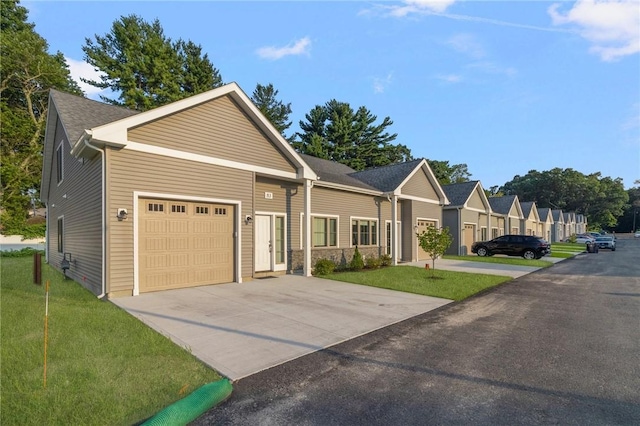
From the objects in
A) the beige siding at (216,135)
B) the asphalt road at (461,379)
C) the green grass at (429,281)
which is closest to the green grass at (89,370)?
the asphalt road at (461,379)

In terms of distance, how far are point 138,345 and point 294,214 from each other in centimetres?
882

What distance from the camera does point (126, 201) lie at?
8258 millimetres

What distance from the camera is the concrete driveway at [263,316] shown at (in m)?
4.72

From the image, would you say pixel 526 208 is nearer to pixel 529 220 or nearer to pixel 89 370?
pixel 529 220

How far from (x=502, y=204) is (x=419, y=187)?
1862cm

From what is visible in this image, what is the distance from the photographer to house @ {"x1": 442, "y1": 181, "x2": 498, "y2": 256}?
24.2 meters

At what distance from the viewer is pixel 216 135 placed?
10266mm

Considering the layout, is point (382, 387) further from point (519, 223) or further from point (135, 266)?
point (519, 223)

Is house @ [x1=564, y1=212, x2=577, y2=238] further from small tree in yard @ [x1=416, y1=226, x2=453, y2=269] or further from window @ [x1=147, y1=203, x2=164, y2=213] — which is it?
window @ [x1=147, y1=203, x2=164, y2=213]

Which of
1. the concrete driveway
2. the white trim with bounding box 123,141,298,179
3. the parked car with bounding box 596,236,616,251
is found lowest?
the parked car with bounding box 596,236,616,251

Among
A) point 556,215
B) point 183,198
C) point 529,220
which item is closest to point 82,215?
point 183,198

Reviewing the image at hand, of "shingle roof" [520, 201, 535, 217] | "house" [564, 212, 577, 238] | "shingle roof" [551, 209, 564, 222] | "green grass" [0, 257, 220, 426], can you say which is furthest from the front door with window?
"house" [564, 212, 577, 238]

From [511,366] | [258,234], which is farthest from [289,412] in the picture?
[258,234]

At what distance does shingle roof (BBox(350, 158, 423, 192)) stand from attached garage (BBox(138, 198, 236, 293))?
9731mm
